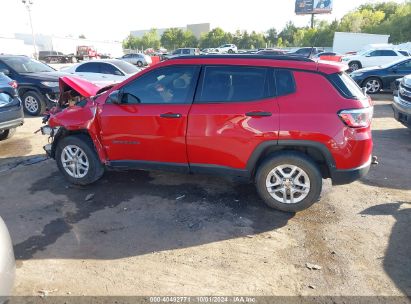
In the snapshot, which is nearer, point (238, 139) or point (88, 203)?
point (238, 139)

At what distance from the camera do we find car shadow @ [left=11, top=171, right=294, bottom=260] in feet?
10.7

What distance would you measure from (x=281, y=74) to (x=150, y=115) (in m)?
1.62

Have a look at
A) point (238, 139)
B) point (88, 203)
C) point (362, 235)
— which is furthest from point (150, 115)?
point (362, 235)

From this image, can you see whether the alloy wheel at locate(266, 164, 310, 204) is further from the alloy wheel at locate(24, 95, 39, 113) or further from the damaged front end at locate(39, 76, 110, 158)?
the alloy wheel at locate(24, 95, 39, 113)

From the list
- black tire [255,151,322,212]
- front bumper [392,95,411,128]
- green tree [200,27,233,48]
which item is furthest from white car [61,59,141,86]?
green tree [200,27,233,48]

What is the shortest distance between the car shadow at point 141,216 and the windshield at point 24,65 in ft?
19.8

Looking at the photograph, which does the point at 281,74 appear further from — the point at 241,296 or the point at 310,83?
the point at 241,296

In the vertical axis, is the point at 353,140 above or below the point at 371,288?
above

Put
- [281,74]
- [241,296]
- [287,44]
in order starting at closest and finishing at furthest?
[241,296] < [281,74] < [287,44]

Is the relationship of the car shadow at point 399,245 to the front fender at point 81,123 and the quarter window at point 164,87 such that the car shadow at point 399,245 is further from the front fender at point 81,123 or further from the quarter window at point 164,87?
the front fender at point 81,123

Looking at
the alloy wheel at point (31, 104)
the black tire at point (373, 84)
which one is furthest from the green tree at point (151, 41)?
the alloy wheel at point (31, 104)

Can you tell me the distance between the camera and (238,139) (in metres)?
3.71

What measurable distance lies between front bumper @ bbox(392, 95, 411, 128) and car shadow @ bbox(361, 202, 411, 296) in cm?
305

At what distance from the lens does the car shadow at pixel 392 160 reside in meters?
4.80
